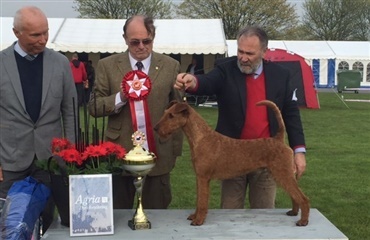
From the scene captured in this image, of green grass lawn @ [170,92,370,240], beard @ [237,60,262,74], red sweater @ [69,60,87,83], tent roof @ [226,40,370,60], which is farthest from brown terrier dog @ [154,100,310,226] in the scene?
tent roof @ [226,40,370,60]

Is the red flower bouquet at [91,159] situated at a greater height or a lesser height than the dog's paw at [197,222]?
greater

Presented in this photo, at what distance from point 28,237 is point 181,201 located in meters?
3.29

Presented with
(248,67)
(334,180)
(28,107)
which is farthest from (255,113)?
(334,180)

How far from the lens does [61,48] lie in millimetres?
14664

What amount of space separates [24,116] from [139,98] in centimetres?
60

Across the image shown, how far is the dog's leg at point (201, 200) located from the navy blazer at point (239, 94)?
507 mm

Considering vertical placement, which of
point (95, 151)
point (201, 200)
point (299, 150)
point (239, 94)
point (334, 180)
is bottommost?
point (334, 180)

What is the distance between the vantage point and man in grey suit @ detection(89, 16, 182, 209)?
2812mm

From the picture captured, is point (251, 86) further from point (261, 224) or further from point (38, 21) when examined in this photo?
point (38, 21)

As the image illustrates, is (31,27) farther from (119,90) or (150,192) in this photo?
(150,192)

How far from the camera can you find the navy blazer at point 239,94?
2.78m

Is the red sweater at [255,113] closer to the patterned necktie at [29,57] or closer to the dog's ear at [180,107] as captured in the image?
the dog's ear at [180,107]

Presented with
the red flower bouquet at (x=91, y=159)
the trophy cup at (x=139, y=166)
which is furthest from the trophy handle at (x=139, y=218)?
the red flower bouquet at (x=91, y=159)

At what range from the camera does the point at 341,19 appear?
4097 centimetres
